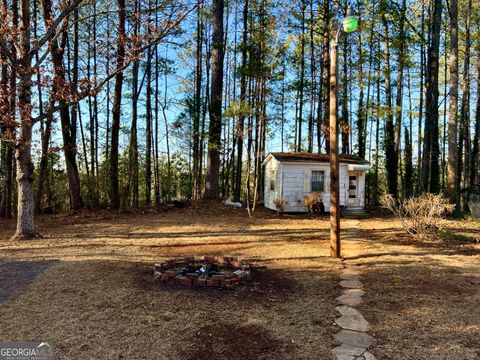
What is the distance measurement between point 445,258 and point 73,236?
7513mm

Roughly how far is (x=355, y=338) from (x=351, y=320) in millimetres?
403

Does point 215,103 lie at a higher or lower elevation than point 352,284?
higher

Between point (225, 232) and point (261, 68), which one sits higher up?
point (261, 68)

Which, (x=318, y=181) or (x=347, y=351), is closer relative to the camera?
(x=347, y=351)

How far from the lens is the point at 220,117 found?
13938 millimetres

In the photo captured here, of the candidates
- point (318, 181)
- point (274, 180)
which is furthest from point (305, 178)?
point (274, 180)

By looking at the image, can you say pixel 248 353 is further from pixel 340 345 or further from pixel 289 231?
pixel 289 231

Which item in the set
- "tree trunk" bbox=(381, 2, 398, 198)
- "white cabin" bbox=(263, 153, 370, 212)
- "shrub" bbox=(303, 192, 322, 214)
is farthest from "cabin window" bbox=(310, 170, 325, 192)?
"tree trunk" bbox=(381, 2, 398, 198)

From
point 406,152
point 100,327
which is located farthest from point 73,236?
point 406,152

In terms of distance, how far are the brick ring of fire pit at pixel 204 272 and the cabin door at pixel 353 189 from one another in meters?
10.1

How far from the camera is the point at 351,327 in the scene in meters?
3.21

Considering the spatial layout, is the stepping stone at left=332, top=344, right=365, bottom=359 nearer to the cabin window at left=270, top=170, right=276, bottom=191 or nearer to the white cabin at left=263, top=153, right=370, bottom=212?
the white cabin at left=263, top=153, right=370, bottom=212

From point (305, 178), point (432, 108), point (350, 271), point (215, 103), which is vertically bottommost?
point (350, 271)

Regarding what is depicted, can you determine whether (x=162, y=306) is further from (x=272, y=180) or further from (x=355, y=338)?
(x=272, y=180)
